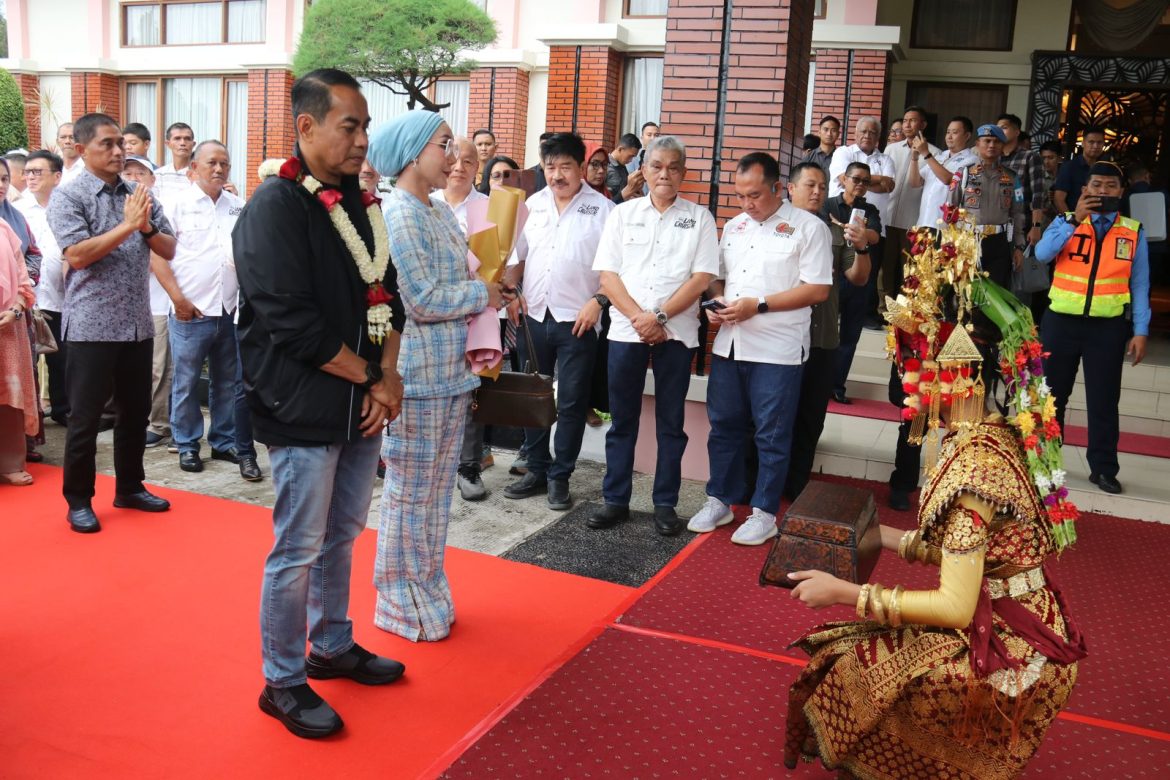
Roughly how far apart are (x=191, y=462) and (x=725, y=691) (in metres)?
3.96

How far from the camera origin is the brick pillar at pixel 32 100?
18.1 meters

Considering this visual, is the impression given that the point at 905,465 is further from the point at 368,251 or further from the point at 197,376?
the point at 197,376

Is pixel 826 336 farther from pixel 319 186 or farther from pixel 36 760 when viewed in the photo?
pixel 36 760

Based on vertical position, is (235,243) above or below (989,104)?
below

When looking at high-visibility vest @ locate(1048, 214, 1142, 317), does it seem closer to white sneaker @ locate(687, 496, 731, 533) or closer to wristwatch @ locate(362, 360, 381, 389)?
white sneaker @ locate(687, 496, 731, 533)

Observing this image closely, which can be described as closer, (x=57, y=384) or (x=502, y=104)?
(x=57, y=384)

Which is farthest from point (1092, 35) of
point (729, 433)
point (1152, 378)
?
point (729, 433)

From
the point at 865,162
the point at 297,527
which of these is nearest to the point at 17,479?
the point at 297,527

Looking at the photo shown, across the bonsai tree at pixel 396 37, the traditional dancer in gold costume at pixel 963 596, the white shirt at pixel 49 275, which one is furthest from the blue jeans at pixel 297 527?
the bonsai tree at pixel 396 37

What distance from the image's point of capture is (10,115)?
1700 centimetres

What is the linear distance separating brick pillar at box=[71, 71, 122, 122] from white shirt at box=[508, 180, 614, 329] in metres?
14.6

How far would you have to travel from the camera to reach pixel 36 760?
2820 mm

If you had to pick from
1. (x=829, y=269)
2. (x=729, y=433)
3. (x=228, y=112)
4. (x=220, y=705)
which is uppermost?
(x=228, y=112)

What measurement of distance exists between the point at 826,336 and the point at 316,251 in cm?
339
